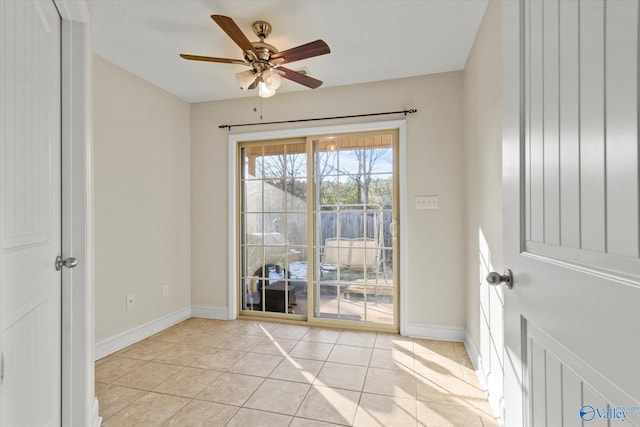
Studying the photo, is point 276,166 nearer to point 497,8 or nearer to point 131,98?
point 131,98

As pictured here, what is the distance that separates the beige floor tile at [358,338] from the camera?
284 cm

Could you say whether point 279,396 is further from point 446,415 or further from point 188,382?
point 446,415

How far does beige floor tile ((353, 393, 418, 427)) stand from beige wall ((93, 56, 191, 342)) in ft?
7.17

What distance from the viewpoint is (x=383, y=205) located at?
3184mm

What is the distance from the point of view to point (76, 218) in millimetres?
1454

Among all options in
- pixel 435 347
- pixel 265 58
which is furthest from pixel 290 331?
pixel 265 58

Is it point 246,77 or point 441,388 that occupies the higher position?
point 246,77

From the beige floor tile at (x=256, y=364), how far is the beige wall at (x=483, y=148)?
1573 mm

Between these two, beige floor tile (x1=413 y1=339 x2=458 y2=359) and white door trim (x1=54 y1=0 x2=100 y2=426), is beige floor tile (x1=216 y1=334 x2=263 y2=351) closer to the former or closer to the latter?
white door trim (x1=54 y1=0 x2=100 y2=426)

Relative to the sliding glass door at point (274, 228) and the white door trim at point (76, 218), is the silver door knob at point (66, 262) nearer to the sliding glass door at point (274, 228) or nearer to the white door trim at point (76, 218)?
the white door trim at point (76, 218)

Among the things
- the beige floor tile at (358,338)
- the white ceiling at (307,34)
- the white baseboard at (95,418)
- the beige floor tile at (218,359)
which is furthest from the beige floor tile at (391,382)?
the white ceiling at (307,34)

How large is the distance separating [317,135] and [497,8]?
1.89 m
